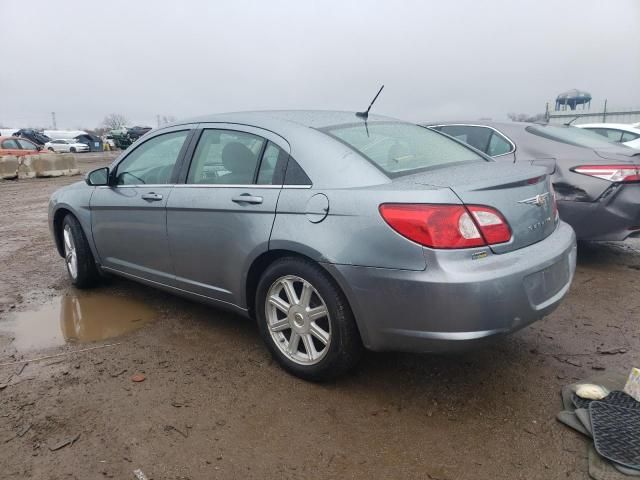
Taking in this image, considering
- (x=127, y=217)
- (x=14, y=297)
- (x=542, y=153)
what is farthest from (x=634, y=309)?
(x=14, y=297)

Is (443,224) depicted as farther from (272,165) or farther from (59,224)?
(59,224)

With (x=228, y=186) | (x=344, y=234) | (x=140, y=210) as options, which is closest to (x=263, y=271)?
(x=228, y=186)

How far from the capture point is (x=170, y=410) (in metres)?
2.68

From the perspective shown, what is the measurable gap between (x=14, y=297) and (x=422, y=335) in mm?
3914

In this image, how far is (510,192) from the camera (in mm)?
2602

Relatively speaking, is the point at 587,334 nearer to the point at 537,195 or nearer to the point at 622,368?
the point at 622,368

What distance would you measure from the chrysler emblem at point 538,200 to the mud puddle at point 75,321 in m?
2.82

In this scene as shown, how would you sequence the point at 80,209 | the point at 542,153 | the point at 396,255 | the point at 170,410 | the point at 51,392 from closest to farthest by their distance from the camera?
the point at 396,255, the point at 170,410, the point at 51,392, the point at 80,209, the point at 542,153

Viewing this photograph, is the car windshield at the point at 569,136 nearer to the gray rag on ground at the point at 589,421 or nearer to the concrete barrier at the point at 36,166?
the gray rag on ground at the point at 589,421

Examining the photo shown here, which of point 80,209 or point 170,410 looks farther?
point 80,209

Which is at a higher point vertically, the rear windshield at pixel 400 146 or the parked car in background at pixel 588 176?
the rear windshield at pixel 400 146

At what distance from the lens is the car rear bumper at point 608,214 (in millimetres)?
4570

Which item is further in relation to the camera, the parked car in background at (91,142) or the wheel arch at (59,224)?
the parked car in background at (91,142)

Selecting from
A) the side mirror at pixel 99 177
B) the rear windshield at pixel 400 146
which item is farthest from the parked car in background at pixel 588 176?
the side mirror at pixel 99 177
